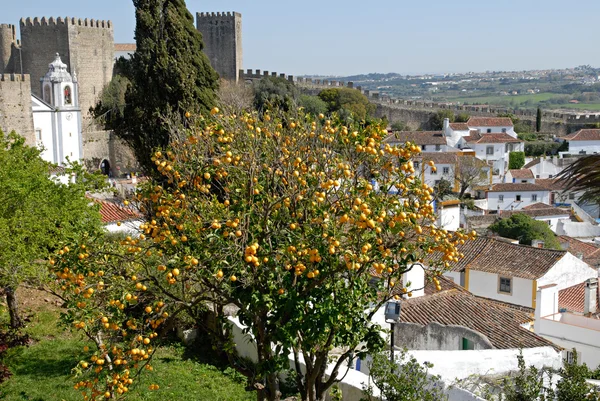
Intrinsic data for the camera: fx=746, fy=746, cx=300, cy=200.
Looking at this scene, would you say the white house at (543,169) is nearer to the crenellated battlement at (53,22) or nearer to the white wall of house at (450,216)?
the white wall of house at (450,216)

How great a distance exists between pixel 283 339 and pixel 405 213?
144 cm

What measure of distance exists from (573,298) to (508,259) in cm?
174

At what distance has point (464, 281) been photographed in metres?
18.5

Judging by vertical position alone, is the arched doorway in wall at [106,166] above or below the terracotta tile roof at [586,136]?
below

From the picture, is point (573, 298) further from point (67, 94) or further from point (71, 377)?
point (67, 94)

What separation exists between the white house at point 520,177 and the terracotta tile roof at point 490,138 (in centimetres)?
563

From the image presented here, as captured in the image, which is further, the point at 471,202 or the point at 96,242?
the point at 471,202

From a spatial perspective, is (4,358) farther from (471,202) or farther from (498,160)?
(498,160)

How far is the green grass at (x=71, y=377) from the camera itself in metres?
9.96

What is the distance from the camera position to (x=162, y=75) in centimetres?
1800

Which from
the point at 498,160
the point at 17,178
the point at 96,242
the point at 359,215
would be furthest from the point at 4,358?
the point at 498,160

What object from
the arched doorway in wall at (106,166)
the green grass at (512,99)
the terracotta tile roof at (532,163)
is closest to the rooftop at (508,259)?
the arched doorway in wall at (106,166)

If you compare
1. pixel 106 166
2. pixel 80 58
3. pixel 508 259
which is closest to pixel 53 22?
pixel 80 58

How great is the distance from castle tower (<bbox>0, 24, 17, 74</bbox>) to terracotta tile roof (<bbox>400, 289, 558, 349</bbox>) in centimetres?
3681
